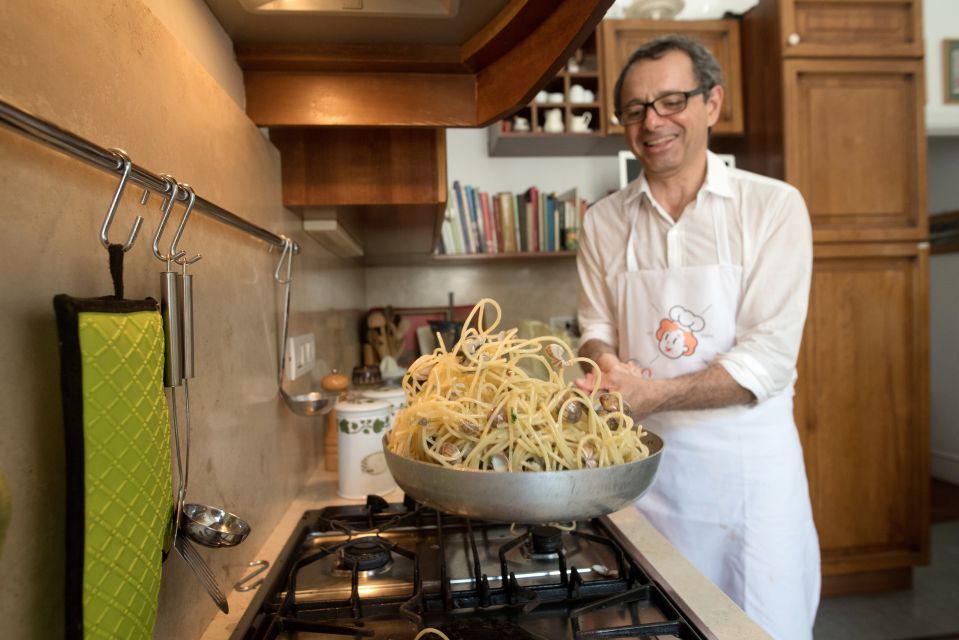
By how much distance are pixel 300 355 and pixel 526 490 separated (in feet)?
2.46

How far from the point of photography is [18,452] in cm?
32

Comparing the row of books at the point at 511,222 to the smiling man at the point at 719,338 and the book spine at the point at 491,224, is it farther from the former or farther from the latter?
the smiling man at the point at 719,338

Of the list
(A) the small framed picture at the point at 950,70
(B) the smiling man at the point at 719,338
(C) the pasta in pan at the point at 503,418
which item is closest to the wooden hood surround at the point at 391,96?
(C) the pasta in pan at the point at 503,418

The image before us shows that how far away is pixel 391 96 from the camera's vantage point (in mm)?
860

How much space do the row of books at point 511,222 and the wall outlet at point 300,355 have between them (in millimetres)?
1174

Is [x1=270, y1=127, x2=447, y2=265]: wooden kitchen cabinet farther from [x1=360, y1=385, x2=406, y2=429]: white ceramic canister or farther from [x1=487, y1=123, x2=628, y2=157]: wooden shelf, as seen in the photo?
[x1=487, y1=123, x2=628, y2=157]: wooden shelf

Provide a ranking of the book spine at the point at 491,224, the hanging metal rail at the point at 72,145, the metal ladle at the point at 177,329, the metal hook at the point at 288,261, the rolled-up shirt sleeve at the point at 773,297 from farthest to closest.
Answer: the book spine at the point at 491,224 < the rolled-up shirt sleeve at the point at 773,297 < the metal hook at the point at 288,261 < the metal ladle at the point at 177,329 < the hanging metal rail at the point at 72,145

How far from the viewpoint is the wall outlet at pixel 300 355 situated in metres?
1.01

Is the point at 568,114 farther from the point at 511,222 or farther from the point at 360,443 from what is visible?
the point at 360,443

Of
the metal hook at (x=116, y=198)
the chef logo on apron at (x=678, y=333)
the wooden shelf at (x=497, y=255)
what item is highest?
the wooden shelf at (x=497, y=255)

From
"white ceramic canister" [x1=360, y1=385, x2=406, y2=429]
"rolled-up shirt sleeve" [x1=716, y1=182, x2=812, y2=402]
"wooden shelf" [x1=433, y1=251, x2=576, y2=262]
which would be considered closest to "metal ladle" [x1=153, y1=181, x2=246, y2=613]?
"white ceramic canister" [x1=360, y1=385, x2=406, y2=429]

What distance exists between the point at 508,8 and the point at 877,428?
2.30m

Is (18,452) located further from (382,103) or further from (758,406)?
(758,406)

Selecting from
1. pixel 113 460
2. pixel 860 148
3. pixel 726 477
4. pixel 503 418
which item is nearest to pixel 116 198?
pixel 113 460
